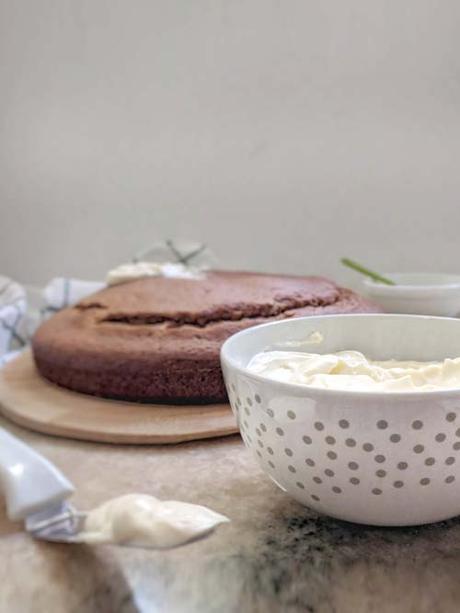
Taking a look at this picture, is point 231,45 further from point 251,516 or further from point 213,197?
point 251,516

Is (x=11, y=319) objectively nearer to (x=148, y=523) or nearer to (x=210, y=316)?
(x=210, y=316)

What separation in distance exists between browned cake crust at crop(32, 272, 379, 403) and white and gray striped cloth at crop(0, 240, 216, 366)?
21cm

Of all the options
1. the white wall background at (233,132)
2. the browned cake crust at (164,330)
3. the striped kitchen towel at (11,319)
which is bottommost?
the striped kitchen towel at (11,319)

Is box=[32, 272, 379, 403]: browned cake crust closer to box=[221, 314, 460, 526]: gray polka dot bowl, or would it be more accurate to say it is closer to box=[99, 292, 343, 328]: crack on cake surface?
box=[99, 292, 343, 328]: crack on cake surface

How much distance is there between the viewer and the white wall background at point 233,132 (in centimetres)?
110

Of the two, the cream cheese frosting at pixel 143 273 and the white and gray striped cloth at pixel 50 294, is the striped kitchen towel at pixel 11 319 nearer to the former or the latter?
the white and gray striped cloth at pixel 50 294

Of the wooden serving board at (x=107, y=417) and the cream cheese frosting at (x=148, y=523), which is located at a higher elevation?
the cream cheese frosting at (x=148, y=523)

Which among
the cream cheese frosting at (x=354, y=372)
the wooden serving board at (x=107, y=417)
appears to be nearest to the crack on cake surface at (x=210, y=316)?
the wooden serving board at (x=107, y=417)

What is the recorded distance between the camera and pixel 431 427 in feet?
1.19

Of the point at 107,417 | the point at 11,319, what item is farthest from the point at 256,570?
the point at 11,319

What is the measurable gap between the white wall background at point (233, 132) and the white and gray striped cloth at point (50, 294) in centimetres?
6

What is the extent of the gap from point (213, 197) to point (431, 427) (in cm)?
92

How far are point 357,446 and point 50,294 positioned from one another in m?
0.85

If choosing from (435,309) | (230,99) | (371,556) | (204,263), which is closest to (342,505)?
(371,556)
